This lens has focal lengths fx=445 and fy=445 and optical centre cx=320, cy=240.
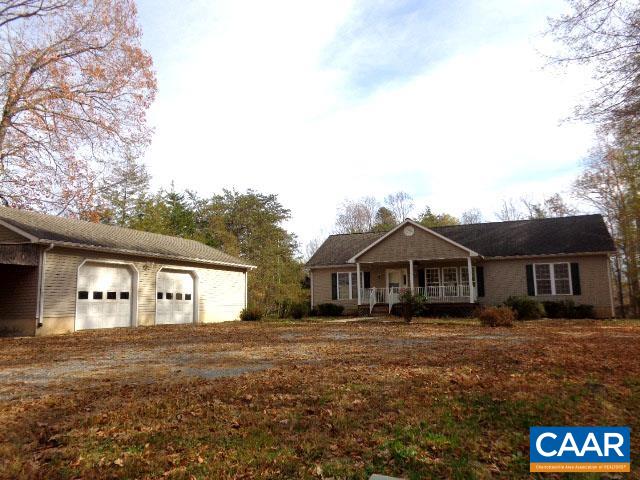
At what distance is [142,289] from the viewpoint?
64.0 feet

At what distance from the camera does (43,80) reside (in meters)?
15.9

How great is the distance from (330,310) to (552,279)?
460 inches

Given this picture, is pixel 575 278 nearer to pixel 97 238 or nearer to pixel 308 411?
pixel 308 411

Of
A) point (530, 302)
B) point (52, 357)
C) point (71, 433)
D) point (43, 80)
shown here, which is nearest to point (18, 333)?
point (52, 357)

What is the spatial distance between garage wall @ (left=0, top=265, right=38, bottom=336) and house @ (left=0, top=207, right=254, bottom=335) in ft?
0.11

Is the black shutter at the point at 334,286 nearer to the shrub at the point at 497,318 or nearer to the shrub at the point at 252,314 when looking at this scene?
the shrub at the point at 252,314

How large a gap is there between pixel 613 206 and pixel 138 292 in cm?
2979

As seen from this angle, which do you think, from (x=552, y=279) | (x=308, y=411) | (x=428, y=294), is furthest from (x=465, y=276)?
(x=308, y=411)

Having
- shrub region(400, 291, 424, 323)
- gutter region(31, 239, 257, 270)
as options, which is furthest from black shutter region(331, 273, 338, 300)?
shrub region(400, 291, 424, 323)

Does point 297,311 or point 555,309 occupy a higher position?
point 297,311

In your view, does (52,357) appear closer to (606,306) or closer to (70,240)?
(70,240)

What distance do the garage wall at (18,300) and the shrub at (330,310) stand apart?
578 inches

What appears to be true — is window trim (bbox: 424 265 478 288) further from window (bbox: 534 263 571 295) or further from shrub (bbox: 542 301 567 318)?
shrub (bbox: 542 301 567 318)

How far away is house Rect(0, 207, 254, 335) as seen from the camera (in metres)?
15.2
